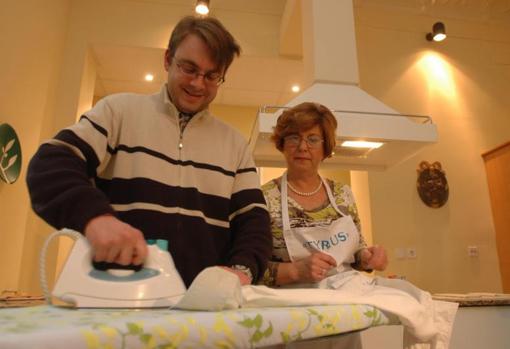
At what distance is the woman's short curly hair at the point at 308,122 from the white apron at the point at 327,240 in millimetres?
263

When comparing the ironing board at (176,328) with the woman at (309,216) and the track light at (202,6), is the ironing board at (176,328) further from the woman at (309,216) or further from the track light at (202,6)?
the track light at (202,6)

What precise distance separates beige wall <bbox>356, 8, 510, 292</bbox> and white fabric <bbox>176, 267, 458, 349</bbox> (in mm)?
1944

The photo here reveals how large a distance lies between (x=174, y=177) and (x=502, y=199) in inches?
102

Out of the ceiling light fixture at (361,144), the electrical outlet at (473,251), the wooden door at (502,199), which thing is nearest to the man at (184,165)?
the ceiling light fixture at (361,144)

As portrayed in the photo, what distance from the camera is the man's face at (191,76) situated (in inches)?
31.7

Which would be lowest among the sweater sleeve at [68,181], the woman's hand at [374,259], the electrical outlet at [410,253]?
→ the woman's hand at [374,259]

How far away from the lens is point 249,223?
834mm

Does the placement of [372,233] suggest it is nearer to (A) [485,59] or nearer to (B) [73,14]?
(A) [485,59]

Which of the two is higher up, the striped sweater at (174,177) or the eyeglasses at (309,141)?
the eyeglasses at (309,141)

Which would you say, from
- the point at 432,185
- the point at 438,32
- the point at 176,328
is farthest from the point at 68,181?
the point at 438,32

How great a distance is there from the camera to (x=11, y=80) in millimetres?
1756

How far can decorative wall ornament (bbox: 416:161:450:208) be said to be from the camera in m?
2.60

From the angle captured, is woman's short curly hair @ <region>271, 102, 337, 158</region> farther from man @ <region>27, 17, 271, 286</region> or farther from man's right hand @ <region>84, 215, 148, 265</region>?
man's right hand @ <region>84, 215, 148, 265</region>

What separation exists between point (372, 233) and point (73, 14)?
8.12ft
